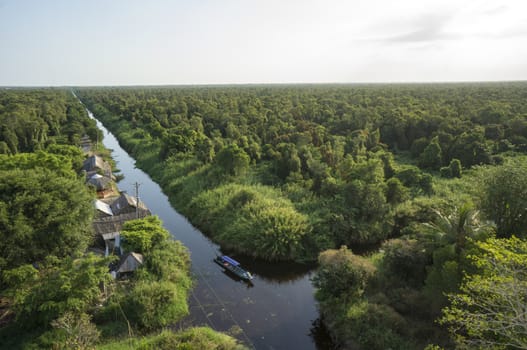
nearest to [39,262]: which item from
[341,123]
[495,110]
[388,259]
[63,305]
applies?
[63,305]

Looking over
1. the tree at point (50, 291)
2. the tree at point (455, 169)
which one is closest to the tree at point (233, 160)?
the tree at point (50, 291)

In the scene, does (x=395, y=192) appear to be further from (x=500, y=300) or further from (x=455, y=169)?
(x=500, y=300)

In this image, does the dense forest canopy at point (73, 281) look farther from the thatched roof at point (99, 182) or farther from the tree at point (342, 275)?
the thatched roof at point (99, 182)

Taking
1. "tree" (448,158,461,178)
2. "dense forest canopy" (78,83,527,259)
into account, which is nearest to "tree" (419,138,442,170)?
"dense forest canopy" (78,83,527,259)

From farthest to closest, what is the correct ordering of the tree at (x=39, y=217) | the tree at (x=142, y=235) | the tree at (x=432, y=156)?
the tree at (x=432, y=156) < the tree at (x=142, y=235) < the tree at (x=39, y=217)

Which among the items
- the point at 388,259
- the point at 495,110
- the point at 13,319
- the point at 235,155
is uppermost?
the point at 495,110

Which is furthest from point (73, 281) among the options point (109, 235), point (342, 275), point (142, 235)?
point (342, 275)

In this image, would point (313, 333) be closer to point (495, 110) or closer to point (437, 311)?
point (437, 311)
